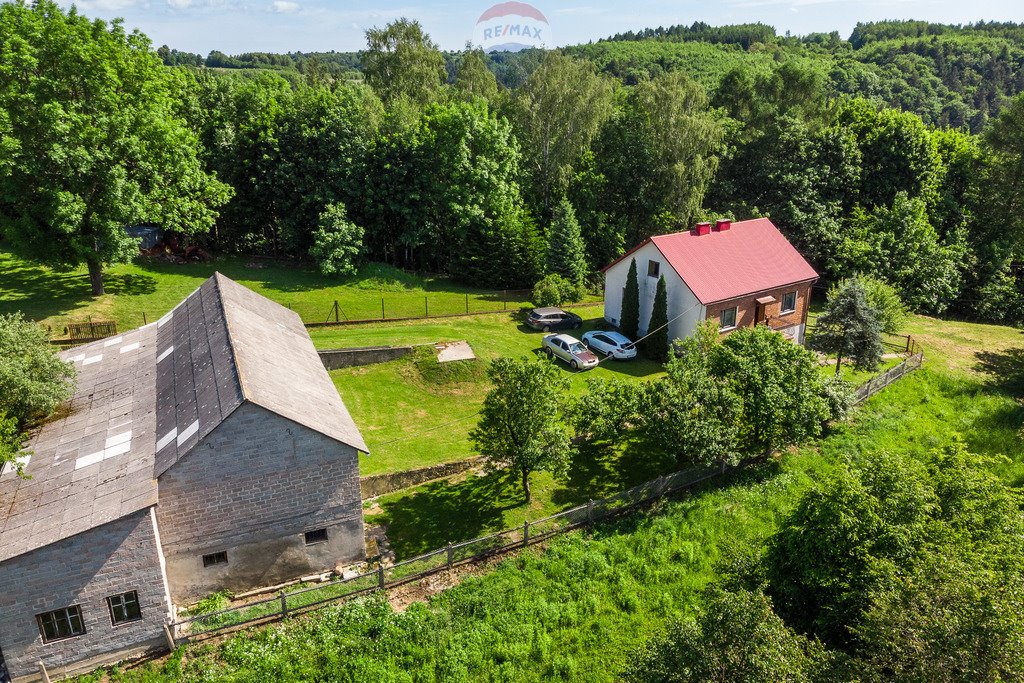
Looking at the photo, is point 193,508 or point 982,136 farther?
point 982,136

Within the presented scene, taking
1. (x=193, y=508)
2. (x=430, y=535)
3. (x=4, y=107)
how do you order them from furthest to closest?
(x=4, y=107)
(x=430, y=535)
(x=193, y=508)

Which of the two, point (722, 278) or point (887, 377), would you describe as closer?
point (887, 377)

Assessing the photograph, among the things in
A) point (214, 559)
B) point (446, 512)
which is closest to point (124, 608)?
point (214, 559)

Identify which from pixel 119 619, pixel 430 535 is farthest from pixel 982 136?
pixel 119 619

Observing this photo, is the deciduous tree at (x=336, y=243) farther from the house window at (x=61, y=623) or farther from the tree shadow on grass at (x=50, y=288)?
the house window at (x=61, y=623)

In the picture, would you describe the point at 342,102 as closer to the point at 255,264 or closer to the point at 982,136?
the point at 255,264

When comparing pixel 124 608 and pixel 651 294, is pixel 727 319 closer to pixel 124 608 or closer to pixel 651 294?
pixel 651 294
